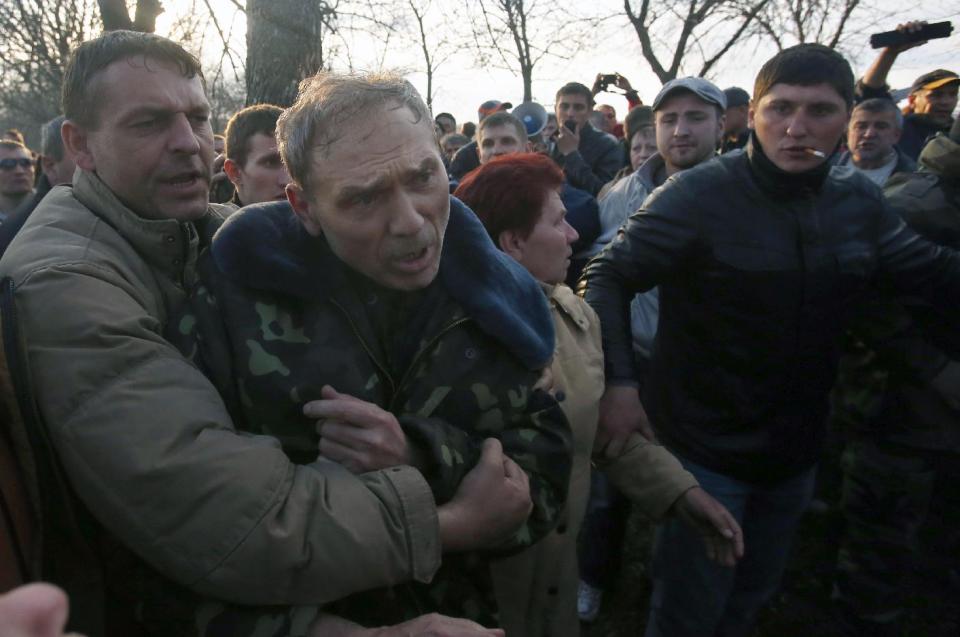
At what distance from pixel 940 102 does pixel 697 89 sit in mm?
3864

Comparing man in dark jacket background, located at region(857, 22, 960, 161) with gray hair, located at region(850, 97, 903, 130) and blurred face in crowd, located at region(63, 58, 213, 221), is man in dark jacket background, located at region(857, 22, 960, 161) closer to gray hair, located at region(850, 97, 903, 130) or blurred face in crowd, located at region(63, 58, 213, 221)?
gray hair, located at region(850, 97, 903, 130)

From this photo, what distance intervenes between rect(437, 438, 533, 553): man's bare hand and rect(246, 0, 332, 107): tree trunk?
11.3 feet

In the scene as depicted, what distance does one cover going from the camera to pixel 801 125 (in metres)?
2.24

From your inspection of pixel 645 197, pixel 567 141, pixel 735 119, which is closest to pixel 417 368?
pixel 645 197

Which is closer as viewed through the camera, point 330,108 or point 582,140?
point 330,108

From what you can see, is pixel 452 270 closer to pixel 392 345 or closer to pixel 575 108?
pixel 392 345

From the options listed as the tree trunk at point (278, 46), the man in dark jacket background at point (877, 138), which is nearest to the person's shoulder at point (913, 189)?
the man in dark jacket background at point (877, 138)

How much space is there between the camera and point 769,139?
231 cm

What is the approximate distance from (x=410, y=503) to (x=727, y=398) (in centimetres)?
154

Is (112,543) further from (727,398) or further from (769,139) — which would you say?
(769,139)

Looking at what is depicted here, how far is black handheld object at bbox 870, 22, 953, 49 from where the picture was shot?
450 centimetres

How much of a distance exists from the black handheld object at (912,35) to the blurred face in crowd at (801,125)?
304cm

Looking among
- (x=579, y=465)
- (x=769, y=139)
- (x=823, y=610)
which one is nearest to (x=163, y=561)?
(x=579, y=465)

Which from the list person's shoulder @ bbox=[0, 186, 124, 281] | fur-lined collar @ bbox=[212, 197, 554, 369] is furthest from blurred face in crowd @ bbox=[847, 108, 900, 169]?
person's shoulder @ bbox=[0, 186, 124, 281]
